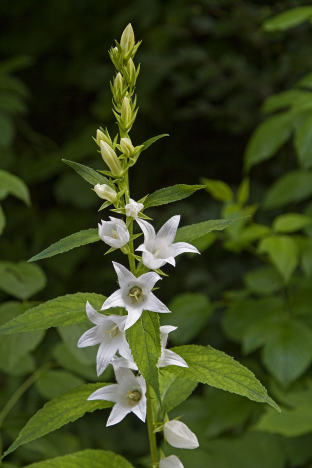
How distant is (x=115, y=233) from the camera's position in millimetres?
810

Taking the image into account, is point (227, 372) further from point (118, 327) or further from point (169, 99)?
point (169, 99)

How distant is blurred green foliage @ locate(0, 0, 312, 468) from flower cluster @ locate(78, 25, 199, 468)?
454 millimetres

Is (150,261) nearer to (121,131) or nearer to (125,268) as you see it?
(125,268)

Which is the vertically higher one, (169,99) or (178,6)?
(178,6)

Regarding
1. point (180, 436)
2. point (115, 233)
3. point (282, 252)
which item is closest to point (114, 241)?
point (115, 233)

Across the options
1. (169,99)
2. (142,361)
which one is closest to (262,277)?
(142,361)

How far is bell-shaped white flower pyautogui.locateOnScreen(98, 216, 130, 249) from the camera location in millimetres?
766

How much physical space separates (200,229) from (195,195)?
90.8 inches

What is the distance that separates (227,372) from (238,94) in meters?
2.43

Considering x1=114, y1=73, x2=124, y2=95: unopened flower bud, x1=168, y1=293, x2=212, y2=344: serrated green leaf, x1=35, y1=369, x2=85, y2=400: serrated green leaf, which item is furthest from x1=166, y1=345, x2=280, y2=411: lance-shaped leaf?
x1=168, y1=293, x2=212, y2=344: serrated green leaf

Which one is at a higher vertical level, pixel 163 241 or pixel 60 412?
pixel 163 241

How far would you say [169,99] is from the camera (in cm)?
329

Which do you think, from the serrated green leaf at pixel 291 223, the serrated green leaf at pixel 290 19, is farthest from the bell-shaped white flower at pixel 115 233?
the serrated green leaf at pixel 290 19

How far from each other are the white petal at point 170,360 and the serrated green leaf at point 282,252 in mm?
944
